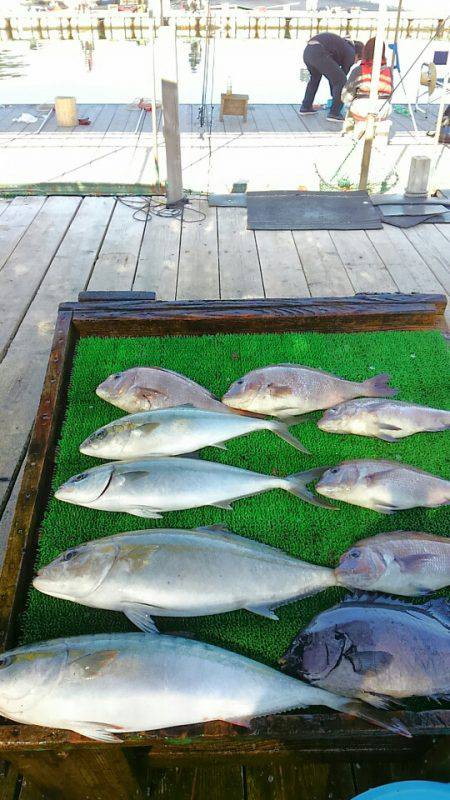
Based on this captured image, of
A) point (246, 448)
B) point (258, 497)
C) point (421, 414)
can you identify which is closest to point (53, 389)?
point (246, 448)

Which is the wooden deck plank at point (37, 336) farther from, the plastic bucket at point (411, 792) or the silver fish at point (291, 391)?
the plastic bucket at point (411, 792)

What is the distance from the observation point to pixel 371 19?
11.1 meters

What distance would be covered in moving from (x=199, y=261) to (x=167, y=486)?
2919 mm

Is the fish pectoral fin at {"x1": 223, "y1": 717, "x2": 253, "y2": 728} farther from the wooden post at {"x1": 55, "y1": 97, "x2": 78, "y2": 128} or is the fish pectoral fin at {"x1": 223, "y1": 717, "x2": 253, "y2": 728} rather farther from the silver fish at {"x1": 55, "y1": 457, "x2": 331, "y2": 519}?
the wooden post at {"x1": 55, "y1": 97, "x2": 78, "y2": 128}

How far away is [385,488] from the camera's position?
1.94m

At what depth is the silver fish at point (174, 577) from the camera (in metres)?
1.58

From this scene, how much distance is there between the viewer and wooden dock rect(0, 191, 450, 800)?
10.7 ft

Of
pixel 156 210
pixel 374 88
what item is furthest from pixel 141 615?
pixel 374 88

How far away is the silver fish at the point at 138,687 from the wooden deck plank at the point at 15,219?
12.3 feet

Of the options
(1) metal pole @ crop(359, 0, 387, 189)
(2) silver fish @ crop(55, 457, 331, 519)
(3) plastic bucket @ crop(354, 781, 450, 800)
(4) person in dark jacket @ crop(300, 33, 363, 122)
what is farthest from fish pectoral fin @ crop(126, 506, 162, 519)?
(4) person in dark jacket @ crop(300, 33, 363, 122)

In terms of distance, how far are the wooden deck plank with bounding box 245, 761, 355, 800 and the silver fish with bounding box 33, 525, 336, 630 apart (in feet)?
1.95

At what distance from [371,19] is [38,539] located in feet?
43.1

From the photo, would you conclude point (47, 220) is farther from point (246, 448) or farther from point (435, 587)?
point (435, 587)

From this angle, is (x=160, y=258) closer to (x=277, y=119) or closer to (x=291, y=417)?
(x=291, y=417)
